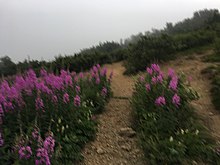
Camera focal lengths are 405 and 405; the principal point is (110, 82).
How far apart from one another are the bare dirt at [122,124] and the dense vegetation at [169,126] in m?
0.23

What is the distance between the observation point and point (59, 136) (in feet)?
20.2

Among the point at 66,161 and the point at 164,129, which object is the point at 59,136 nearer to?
the point at 66,161

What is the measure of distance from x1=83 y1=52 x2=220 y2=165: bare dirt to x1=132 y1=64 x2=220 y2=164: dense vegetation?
226 millimetres

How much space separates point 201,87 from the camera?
9102 mm

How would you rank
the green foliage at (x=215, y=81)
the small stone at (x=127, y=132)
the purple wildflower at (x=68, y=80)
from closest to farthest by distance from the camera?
the small stone at (x=127, y=132) → the purple wildflower at (x=68, y=80) → the green foliage at (x=215, y=81)

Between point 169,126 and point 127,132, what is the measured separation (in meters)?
0.77

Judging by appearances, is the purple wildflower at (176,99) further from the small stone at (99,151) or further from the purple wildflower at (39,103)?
the purple wildflower at (39,103)

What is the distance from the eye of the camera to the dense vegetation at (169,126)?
5.88m

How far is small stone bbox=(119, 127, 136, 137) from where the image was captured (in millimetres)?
6804

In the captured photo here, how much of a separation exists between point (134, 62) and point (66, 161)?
237 inches

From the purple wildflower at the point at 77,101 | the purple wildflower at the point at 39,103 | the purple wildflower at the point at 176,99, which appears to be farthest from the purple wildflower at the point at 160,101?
the purple wildflower at the point at 39,103

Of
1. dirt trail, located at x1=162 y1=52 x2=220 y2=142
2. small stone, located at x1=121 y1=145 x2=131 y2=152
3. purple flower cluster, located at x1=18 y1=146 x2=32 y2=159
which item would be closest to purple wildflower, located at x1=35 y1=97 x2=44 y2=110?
purple flower cluster, located at x1=18 y1=146 x2=32 y2=159

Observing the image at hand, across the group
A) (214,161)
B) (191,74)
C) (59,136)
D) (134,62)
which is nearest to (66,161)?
(59,136)

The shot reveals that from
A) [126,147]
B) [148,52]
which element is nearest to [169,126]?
[126,147]
